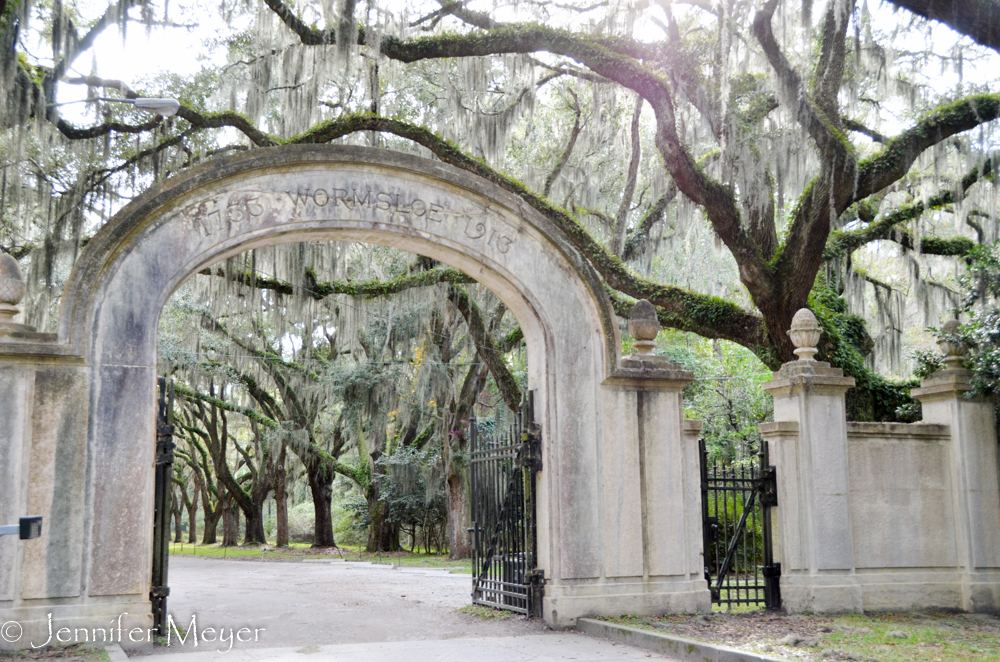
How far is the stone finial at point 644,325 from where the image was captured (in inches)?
364

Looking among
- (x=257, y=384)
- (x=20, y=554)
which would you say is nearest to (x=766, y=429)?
(x=20, y=554)

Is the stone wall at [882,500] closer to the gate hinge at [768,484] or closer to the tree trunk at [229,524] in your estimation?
the gate hinge at [768,484]

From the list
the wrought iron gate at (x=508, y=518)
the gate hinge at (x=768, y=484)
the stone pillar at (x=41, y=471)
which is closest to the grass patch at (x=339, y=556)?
the wrought iron gate at (x=508, y=518)

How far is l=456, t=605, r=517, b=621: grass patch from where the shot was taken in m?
9.25

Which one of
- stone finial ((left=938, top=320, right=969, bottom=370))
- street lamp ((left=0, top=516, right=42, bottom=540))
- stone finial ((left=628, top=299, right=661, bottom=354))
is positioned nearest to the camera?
street lamp ((left=0, top=516, right=42, bottom=540))

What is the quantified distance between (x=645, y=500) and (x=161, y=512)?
4629 mm

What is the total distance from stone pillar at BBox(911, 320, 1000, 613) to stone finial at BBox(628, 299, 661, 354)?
11.2 feet

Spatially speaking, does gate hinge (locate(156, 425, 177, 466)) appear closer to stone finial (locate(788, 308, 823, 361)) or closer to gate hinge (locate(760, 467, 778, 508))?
gate hinge (locate(760, 467, 778, 508))

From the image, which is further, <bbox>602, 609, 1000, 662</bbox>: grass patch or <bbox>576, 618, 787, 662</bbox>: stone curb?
<bbox>602, 609, 1000, 662</bbox>: grass patch

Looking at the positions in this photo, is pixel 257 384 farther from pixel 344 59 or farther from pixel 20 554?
pixel 20 554

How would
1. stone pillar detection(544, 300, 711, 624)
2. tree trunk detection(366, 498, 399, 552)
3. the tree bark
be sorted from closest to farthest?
stone pillar detection(544, 300, 711, 624) → tree trunk detection(366, 498, 399, 552) → the tree bark

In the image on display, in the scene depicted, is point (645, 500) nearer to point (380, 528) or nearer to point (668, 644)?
point (668, 644)

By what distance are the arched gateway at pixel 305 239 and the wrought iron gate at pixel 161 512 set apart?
0.26 meters

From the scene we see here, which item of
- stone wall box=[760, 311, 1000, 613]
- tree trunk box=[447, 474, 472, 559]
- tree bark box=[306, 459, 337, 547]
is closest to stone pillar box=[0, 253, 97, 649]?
stone wall box=[760, 311, 1000, 613]
